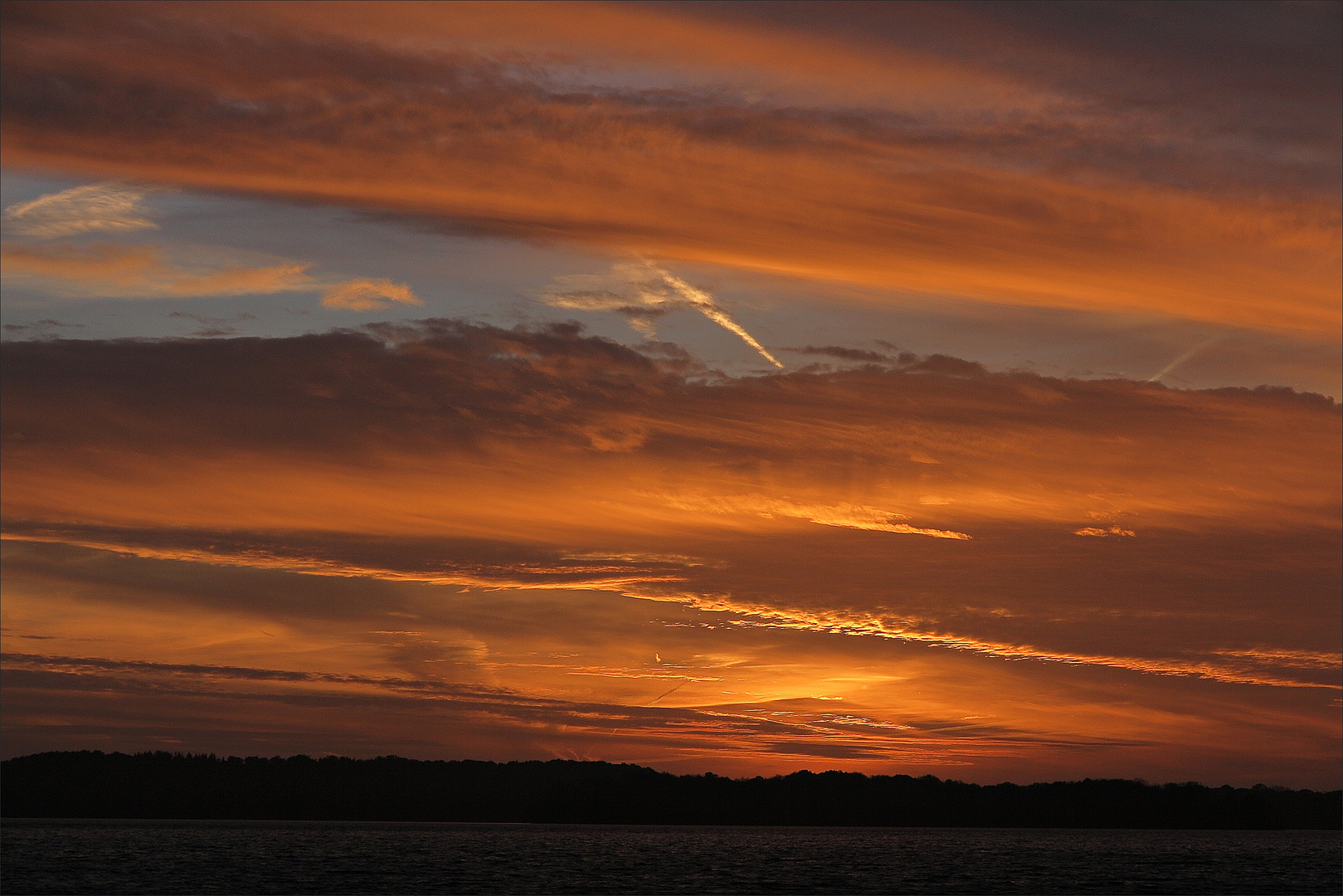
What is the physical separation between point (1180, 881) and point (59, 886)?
155527 millimetres

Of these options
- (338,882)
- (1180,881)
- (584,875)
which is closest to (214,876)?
(338,882)

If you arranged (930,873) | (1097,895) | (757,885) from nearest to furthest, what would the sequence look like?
(1097,895) < (757,885) < (930,873)

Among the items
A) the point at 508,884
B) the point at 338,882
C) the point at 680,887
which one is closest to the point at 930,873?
the point at 680,887

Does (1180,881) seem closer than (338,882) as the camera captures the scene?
No

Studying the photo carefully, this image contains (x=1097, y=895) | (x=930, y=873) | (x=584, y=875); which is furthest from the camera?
(x=930, y=873)

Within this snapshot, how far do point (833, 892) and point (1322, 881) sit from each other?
9537 centimetres

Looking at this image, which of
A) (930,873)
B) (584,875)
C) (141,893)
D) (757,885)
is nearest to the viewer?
(141,893)

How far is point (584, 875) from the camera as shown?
179 meters

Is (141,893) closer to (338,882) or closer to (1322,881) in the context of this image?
(338,882)

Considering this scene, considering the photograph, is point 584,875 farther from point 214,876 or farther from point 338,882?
point 214,876

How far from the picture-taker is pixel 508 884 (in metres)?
157

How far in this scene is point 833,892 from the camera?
152m

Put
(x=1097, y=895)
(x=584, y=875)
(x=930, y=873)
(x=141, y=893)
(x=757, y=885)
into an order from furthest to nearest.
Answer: (x=930, y=873) → (x=584, y=875) → (x=757, y=885) → (x=1097, y=895) → (x=141, y=893)

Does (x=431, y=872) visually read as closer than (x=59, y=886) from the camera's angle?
No
